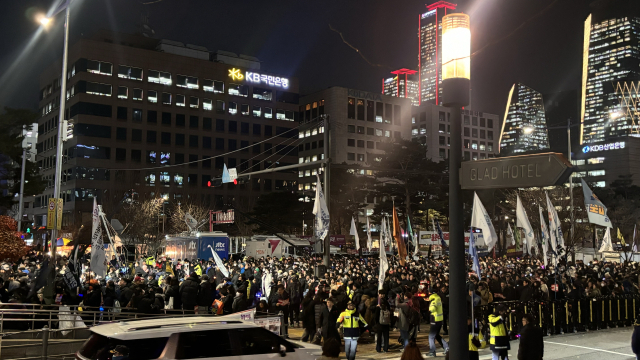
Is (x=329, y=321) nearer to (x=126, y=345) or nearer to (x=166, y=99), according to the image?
(x=126, y=345)

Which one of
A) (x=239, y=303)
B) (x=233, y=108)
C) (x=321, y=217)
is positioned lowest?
(x=239, y=303)

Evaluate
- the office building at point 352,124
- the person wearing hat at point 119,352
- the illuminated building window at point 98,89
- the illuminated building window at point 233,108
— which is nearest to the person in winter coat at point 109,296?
the person wearing hat at point 119,352

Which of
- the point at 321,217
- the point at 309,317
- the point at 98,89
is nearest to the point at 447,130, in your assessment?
the point at 98,89

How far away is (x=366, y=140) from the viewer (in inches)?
4609

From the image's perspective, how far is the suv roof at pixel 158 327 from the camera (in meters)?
6.39

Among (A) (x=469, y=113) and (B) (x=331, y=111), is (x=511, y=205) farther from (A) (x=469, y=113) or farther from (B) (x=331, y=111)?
(A) (x=469, y=113)

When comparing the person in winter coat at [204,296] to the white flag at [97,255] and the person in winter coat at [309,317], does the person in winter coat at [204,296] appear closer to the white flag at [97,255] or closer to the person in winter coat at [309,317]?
the white flag at [97,255]

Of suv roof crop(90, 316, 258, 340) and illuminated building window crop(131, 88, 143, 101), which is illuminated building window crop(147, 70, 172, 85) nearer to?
illuminated building window crop(131, 88, 143, 101)

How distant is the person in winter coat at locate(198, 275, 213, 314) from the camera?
16750 millimetres

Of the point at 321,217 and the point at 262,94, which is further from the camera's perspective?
the point at 262,94

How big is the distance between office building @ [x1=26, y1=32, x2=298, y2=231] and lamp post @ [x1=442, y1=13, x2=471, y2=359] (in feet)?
231

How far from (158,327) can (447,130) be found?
437ft

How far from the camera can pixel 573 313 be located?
55.8 feet

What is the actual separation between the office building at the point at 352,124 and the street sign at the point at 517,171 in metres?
104
